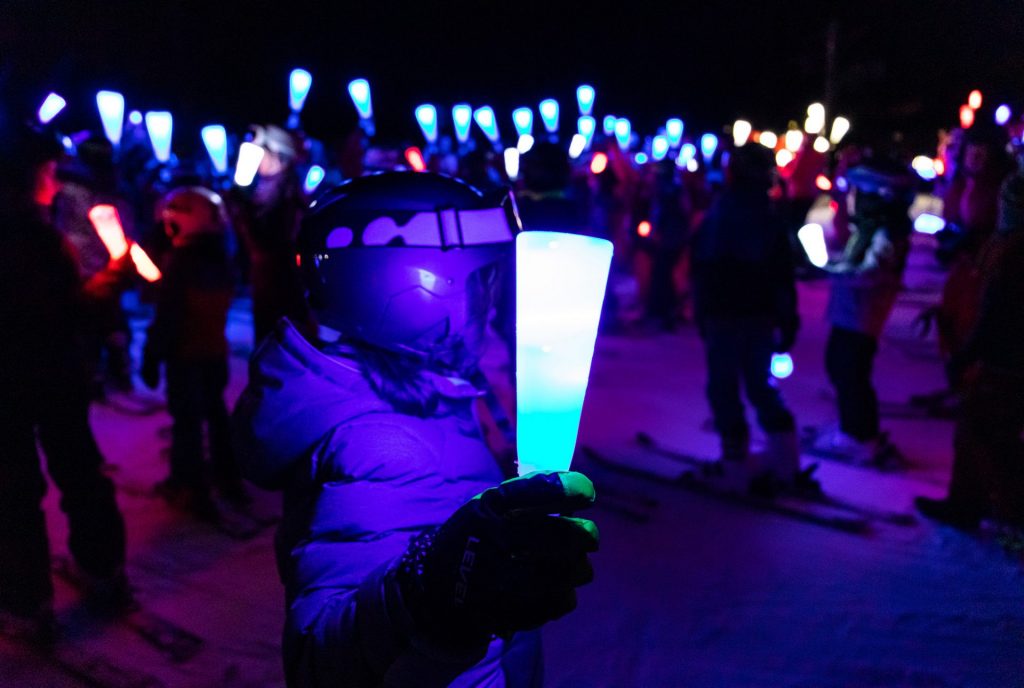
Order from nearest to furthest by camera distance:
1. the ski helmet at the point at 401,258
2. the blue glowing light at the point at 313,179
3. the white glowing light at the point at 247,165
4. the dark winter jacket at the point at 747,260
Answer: the ski helmet at the point at 401,258, the dark winter jacket at the point at 747,260, the white glowing light at the point at 247,165, the blue glowing light at the point at 313,179

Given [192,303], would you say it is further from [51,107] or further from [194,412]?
[51,107]

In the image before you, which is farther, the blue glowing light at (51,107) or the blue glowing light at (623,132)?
the blue glowing light at (623,132)

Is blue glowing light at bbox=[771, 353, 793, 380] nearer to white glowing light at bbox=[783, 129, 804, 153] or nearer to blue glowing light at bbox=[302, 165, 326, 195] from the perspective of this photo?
blue glowing light at bbox=[302, 165, 326, 195]

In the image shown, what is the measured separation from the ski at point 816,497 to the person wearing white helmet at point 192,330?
10.4 ft

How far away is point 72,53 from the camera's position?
14.2 metres

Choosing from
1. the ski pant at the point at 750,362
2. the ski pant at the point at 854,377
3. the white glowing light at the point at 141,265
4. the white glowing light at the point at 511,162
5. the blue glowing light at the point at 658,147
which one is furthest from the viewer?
the blue glowing light at the point at 658,147

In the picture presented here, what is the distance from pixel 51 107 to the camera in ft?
25.3

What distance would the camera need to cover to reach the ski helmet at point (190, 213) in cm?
424

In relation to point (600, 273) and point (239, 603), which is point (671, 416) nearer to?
point (239, 603)

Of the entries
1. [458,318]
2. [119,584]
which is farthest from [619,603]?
[458,318]

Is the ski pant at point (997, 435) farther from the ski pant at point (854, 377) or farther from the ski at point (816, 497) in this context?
the ski pant at point (854, 377)

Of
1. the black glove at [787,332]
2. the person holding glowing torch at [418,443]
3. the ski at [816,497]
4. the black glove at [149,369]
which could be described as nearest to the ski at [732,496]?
the ski at [816,497]

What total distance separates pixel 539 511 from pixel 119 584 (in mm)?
3489

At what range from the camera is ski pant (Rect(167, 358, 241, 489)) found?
4426mm
